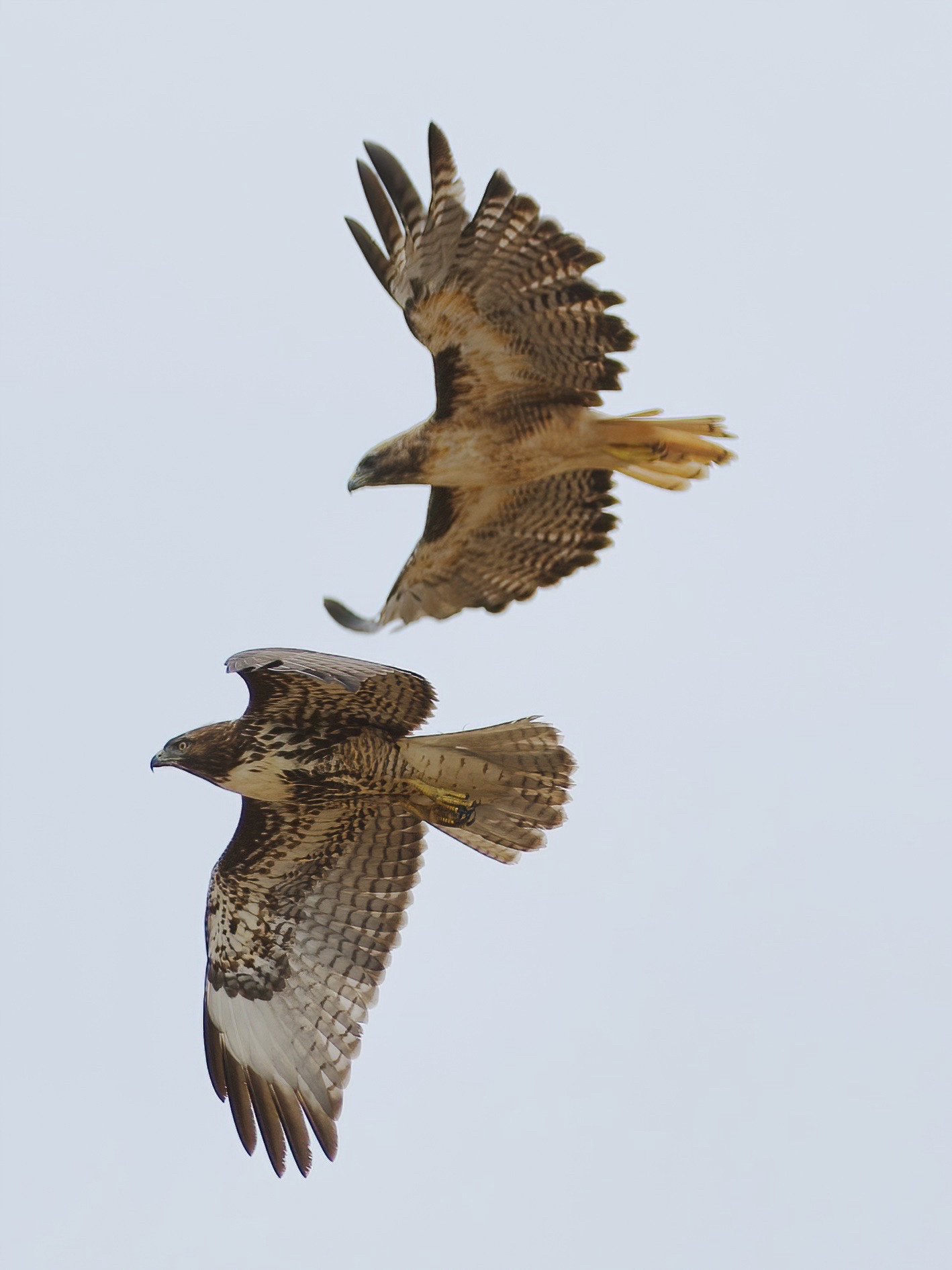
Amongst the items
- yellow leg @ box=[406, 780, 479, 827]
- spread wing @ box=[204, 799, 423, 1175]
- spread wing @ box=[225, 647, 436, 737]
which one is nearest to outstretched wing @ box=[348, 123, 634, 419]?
spread wing @ box=[225, 647, 436, 737]

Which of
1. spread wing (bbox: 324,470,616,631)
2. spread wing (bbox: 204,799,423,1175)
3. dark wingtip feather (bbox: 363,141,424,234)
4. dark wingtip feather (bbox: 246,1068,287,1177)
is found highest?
dark wingtip feather (bbox: 363,141,424,234)

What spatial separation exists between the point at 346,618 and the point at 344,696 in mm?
365

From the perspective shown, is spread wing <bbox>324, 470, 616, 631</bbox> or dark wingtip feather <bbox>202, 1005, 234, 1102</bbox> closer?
dark wingtip feather <bbox>202, 1005, 234, 1102</bbox>

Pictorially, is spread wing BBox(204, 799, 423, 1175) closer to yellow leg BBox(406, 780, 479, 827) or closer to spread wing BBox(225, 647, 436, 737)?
yellow leg BBox(406, 780, 479, 827)

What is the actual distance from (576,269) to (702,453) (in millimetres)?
1118

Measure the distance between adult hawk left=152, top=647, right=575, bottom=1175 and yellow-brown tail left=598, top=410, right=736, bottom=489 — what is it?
49.9 inches

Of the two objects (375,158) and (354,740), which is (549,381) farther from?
(354,740)

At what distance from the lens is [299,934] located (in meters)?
8.96

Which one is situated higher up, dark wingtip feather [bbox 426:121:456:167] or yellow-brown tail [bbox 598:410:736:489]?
dark wingtip feather [bbox 426:121:456:167]

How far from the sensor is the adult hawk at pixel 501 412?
8.09 m

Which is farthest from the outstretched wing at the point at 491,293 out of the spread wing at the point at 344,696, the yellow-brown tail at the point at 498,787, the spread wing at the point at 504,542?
the yellow-brown tail at the point at 498,787

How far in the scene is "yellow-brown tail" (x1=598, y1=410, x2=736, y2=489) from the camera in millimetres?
8719

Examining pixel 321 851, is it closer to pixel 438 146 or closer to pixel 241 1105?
pixel 241 1105

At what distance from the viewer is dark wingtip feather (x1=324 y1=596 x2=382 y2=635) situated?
8453 millimetres
